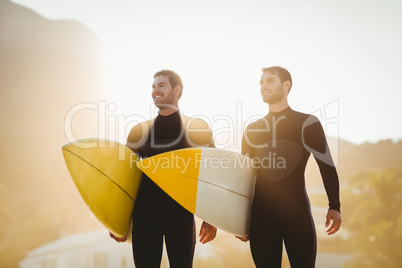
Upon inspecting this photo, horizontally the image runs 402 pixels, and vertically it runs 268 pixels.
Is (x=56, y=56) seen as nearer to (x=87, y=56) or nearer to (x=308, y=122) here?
(x=87, y=56)

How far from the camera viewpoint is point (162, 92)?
2.69 metres

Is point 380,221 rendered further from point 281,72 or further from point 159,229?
point 159,229

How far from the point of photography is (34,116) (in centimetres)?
8631

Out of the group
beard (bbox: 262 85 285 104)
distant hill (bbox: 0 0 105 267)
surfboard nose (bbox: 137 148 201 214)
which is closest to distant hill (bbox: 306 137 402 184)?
distant hill (bbox: 0 0 105 267)

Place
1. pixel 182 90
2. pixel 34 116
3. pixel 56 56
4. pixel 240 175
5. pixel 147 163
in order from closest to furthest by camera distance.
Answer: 1. pixel 147 163
2. pixel 240 175
3. pixel 182 90
4. pixel 34 116
5. pixel 56 56

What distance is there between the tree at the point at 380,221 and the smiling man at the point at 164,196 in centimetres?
2642

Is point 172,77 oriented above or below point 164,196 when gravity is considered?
above

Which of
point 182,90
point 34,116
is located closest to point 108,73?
point 34,116

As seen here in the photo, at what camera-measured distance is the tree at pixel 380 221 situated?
2452 centimetres

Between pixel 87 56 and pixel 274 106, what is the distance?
401 feet

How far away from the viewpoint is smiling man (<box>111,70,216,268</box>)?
233 cm

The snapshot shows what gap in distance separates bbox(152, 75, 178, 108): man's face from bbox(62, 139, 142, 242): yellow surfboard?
1.55 ft

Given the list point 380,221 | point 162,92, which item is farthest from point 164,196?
point 380,221

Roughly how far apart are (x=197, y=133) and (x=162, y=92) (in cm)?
45
